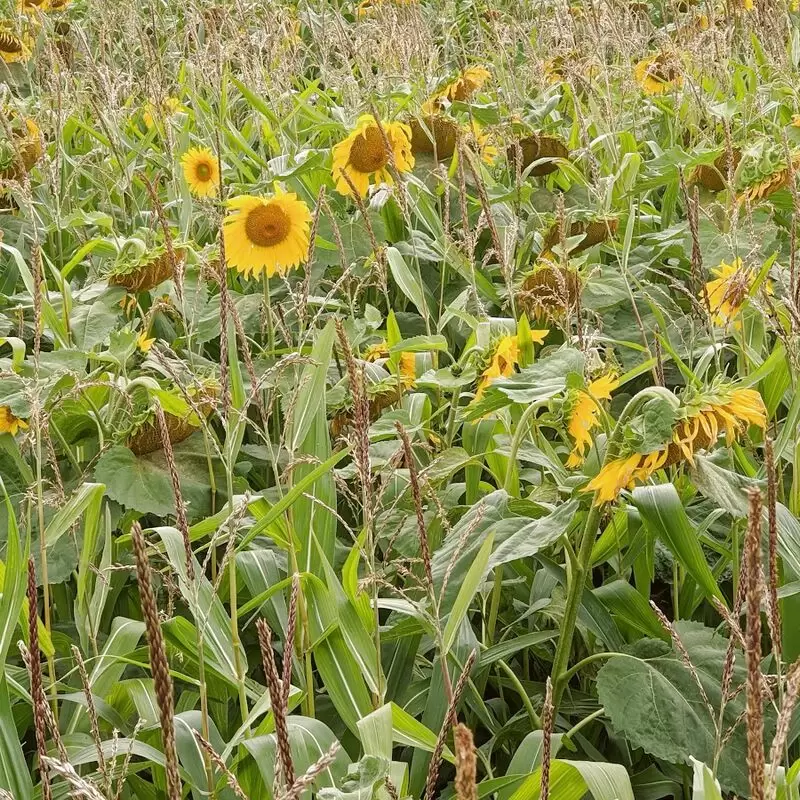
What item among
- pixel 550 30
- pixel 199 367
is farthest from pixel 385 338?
pixel 550 30

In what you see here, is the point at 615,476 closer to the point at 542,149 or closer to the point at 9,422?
the point at 9,422

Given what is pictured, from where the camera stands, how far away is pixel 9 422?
3.98 feet

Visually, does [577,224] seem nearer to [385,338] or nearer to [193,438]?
[385,338]

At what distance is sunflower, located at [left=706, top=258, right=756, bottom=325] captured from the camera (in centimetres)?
117

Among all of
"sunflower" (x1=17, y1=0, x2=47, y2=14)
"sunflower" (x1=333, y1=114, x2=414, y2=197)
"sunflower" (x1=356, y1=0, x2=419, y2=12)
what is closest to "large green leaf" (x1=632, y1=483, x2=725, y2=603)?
"sunflower" (x1=333, y1=114, x2=414, y2=197)

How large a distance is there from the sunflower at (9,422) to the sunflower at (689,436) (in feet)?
2.26

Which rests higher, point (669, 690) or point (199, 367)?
point (199, 367)

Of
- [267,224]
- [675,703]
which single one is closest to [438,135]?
[267,224]

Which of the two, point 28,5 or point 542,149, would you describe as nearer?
point 542,149

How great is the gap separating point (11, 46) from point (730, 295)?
277cm

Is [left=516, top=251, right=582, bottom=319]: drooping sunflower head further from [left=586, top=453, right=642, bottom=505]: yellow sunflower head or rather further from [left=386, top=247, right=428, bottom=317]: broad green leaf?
[left=586, top=453, right=642, bottom=505]: yellow sunflower head

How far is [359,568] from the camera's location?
1.21 meters

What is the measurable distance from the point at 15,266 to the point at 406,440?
1584mm

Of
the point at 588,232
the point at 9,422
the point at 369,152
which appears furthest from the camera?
the point at 369,152
